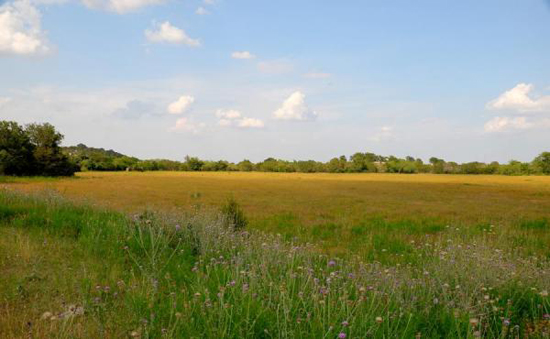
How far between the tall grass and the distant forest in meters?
59.6

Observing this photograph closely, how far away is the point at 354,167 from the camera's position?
116 meters

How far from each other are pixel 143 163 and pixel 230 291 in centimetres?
11544

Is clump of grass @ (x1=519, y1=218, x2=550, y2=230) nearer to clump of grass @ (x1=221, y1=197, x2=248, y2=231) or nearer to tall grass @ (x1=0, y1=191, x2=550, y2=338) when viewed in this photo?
tall grass @ (x1=0, y1=191, x2=550, y2=338)

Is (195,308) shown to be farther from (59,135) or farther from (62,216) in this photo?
(59,135)

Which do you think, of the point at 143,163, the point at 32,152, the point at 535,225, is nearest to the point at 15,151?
the point at 32,152

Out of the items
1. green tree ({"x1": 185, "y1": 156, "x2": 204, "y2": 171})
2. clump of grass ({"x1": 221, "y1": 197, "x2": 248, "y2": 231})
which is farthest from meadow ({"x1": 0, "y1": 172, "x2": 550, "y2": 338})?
green tree ({"x1": 185, "y1": 156, "x2": 204, "y2": 171})

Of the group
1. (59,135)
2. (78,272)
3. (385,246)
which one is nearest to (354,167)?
(59,135)

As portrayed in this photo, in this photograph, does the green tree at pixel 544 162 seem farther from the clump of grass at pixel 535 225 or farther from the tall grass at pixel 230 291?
the tall grass at pixel 230 291

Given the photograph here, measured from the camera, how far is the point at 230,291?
14.1 ft

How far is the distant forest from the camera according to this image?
194ft

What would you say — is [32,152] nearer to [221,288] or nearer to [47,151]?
[47,151]

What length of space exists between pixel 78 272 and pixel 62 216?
3.90 m

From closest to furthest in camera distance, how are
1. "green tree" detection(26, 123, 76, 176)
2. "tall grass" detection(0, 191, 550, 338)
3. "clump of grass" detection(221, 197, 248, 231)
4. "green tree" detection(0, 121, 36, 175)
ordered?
"tall grass" detection(0, 191, 550, 338) → "clump of grass" detection(221, 197, 248, 231) → "green tree" detection(0, 121, 36, 175) → "green tree" detection(26, 123, 76, 176)

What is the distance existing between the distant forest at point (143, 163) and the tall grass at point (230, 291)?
5962cm
